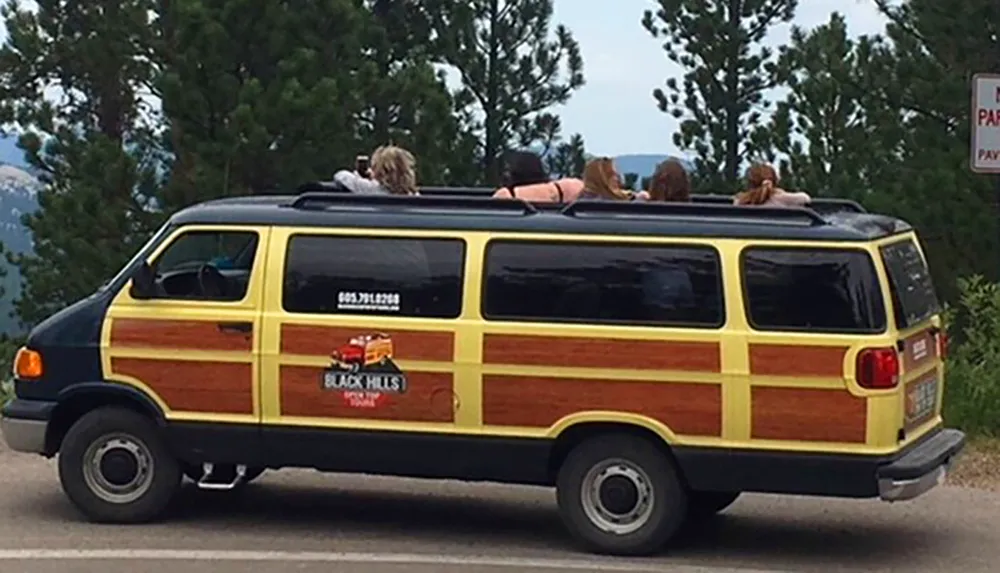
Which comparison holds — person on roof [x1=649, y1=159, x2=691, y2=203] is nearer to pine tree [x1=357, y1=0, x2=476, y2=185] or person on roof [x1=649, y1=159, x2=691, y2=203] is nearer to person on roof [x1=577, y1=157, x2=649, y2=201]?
person on roof [x1=577, y1=157, x2=649, y2=201]

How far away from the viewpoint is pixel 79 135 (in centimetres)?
3184

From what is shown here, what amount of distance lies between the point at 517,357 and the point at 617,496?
2.86 ft

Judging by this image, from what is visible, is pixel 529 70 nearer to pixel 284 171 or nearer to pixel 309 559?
pixel 284 171

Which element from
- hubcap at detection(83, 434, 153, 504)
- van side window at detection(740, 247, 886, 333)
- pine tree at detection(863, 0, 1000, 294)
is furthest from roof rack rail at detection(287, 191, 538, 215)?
pine tree at detection(863, 0, 1000, 294)

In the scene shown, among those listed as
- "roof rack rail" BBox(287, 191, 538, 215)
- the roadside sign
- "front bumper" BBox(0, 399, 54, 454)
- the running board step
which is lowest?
the running board step

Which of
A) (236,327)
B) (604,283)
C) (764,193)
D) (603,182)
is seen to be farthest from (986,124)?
(236,327)

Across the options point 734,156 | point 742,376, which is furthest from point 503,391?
point 734,156

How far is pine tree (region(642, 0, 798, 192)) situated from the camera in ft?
124

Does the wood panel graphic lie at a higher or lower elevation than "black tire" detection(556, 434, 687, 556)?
higher

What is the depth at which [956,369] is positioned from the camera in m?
13.6

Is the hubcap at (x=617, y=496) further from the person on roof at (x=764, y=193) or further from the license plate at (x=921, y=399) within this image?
the person on roof at (x=764, y=193)

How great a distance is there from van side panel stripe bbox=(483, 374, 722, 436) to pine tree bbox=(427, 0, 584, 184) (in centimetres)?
2431

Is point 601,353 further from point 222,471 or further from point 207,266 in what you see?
point 222,471

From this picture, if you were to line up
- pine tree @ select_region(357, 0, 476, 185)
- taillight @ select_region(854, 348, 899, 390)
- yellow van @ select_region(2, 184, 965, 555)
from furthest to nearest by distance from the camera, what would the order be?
pine tree @ select_region(357, 0, 476, 185)
yellow van @ select_region(2, 184, 965, 555)
taillight @ select_region(854, 348, 899, 390)
